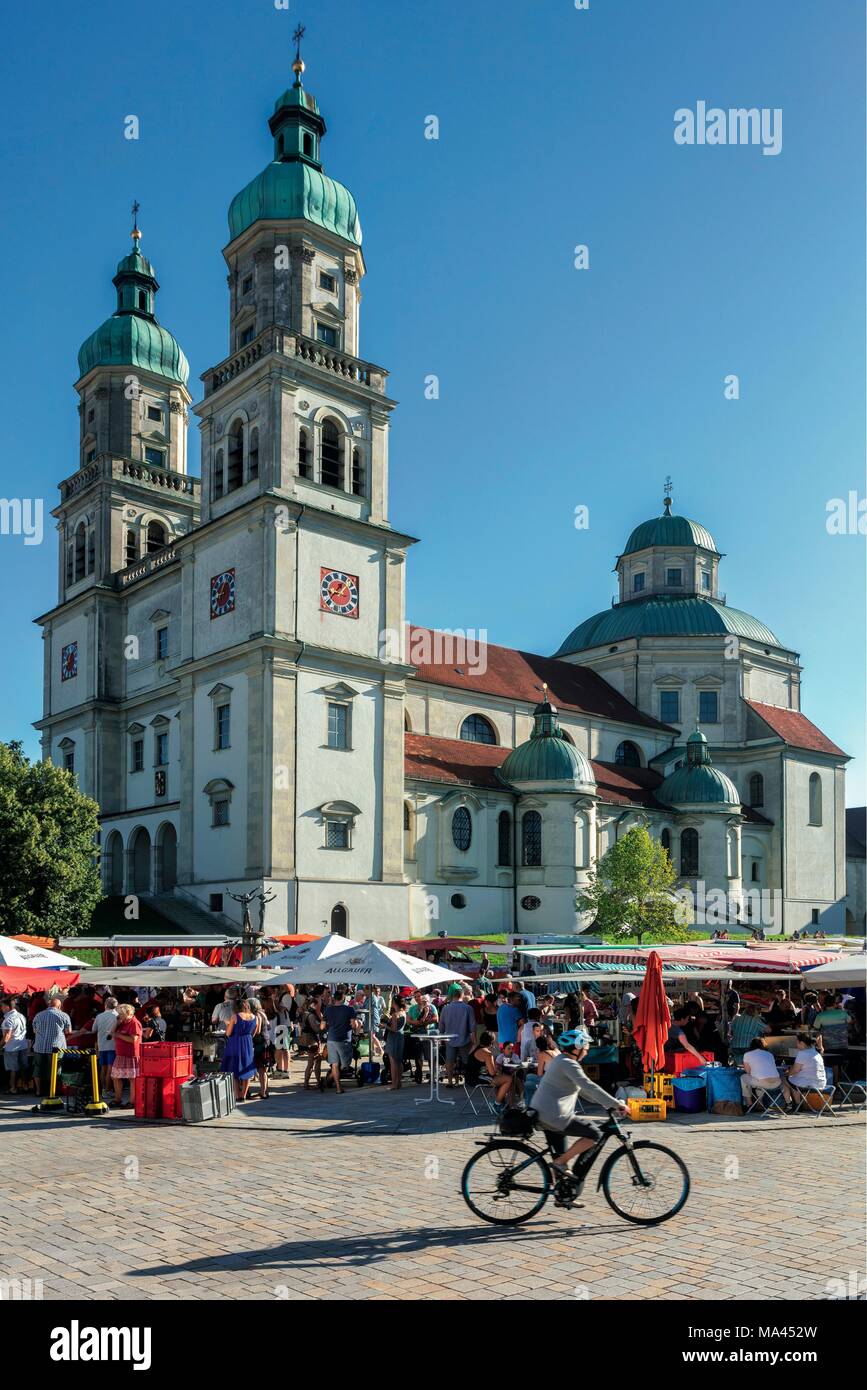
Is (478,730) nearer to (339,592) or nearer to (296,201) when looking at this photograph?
(339,592)

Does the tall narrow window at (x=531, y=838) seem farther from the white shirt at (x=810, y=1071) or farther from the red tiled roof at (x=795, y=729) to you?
the white shirt at (x=810, y=1071)

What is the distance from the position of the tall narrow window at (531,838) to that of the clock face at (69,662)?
915 inches

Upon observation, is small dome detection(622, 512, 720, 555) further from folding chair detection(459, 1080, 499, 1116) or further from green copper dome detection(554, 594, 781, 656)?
folding chair detection(459, 1080, 499, 1116)

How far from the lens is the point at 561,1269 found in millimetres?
9352

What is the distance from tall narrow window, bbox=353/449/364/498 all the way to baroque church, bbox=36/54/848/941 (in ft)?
0.57

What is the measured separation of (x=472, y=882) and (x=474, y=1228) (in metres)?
44.7

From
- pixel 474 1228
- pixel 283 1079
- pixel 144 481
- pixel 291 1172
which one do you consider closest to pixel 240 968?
pixel 283 1079

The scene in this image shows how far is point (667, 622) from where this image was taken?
78438 mm

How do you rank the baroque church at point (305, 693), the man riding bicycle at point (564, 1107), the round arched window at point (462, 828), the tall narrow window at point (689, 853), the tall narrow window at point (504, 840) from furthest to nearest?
the tall narrow window at point (689, 853), the tall narrow window at point (504, 840), the round arched window at point (462, 828), the baroque church at point (305, 693), the man riding bicycle at point (564, 1107)

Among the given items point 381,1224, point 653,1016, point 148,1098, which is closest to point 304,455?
point 148,1098

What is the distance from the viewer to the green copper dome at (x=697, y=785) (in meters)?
67.0

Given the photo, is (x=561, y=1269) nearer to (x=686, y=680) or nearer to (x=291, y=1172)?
(x=291, y=1172)

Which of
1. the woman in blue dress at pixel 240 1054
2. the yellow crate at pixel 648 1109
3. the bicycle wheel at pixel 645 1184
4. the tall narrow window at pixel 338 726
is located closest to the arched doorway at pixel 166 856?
the tall narrow window at pixel 338 726

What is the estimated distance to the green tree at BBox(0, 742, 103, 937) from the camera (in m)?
42.2
